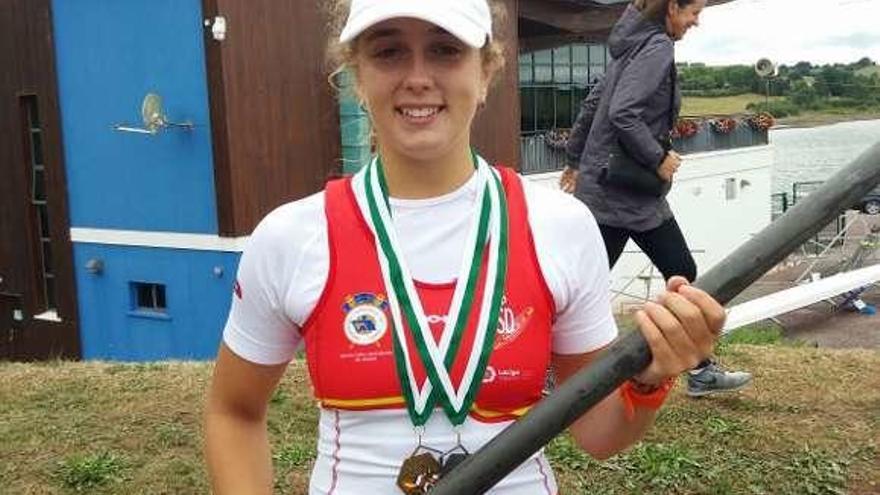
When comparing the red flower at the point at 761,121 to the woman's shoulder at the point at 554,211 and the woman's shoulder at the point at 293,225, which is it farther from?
the woman's shoulder at the point at 293,225

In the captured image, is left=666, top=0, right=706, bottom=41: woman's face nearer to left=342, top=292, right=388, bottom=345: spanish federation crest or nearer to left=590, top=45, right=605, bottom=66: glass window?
left=342, top=292, right=388, bottom=345: spanish federation crest

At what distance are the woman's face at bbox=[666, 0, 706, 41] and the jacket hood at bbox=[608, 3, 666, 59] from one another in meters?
0.05

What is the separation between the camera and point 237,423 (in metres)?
1.69

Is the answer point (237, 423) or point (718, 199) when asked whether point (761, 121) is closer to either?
point (718, 199)

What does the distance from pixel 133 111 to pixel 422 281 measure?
12568 millimetres

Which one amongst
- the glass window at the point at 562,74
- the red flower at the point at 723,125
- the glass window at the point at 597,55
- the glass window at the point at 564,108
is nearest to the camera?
Result: the glass window at the point at 564,108

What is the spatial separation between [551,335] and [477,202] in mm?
251

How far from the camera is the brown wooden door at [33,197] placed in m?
14.3

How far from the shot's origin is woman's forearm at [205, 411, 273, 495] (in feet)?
5.44

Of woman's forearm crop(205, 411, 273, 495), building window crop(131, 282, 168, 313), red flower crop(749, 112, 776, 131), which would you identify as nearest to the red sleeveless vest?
woman's forearm crop(205, 411, 273, 495)

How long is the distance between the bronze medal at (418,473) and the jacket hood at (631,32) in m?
3.05

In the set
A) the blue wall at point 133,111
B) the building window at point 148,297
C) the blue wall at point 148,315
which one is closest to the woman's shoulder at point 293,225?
the blue wall at point 148,315

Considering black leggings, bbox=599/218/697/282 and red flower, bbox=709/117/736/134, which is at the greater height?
black leggings, bbox=599/218/697/282

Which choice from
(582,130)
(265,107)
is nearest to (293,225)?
(582,130)
